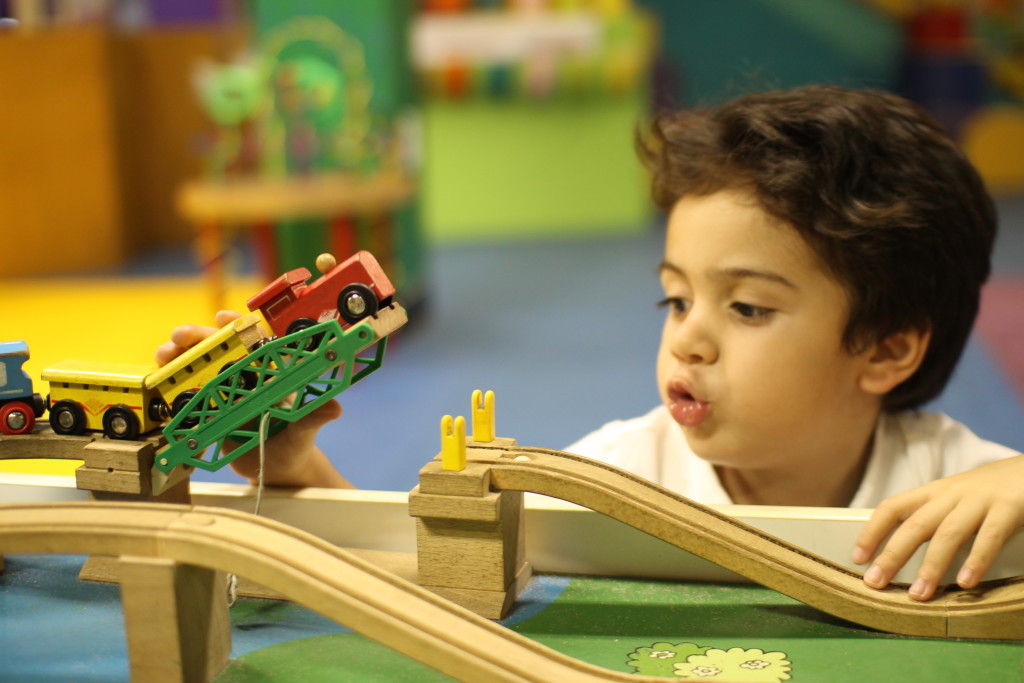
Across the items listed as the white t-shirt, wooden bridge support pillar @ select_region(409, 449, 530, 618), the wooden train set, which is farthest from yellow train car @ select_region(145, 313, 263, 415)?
the white t-shirt

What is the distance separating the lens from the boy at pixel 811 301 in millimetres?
754

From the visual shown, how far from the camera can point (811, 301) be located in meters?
0.78

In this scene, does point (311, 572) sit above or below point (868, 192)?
below

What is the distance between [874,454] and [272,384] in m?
0.55

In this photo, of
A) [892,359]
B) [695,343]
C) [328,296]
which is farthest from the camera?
[892,359]

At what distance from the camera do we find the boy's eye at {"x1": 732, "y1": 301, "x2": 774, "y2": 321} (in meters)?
0.75

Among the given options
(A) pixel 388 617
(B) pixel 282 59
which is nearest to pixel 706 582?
(A) pixel 388 617

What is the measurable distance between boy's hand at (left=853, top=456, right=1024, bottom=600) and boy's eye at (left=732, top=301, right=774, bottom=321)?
0.20 m

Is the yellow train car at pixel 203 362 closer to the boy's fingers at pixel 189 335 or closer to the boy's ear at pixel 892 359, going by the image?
the boy's fingers at pixel 189 335

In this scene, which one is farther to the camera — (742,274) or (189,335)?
(742,274)

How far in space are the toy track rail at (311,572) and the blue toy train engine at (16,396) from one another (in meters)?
0.13

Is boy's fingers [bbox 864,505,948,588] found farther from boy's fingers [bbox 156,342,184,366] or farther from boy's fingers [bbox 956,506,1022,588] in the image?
boy's fingers [bbox 156,342,184,366]

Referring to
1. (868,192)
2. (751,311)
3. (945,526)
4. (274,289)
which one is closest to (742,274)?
(751,311)

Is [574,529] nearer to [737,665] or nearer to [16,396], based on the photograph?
[737,665]
